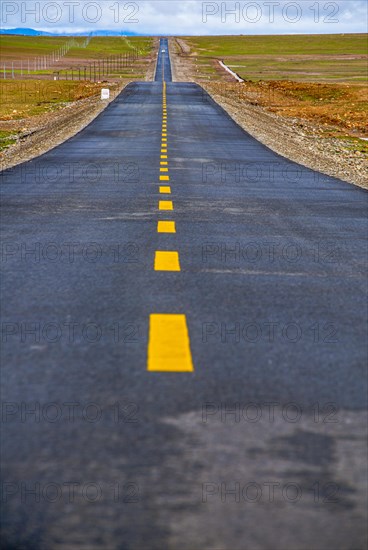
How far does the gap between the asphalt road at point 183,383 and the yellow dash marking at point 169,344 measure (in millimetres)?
20

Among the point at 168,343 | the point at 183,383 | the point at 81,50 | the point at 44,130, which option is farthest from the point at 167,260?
the point at 81,50

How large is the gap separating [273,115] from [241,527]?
127 ft

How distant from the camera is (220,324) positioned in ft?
18.5

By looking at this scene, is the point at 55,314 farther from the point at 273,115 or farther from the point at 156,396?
the point at 273,115

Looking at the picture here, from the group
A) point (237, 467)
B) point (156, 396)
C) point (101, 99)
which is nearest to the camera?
point (237, 467)

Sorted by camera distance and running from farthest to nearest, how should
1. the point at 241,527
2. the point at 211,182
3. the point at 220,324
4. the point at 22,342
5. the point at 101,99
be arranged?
the point at 101,99
the point at 211,182
the point at 220,324
the point at 22,342
the point at 241,527

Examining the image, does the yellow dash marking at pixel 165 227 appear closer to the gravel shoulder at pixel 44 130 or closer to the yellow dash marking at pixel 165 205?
the yellow dash marking at pixel 165 205

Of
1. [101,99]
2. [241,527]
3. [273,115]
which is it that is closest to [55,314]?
[241,527]

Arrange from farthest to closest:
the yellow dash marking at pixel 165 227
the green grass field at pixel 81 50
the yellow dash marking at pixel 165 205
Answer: the green grass field at pixel 81 50 < the yellow dash marking at pixel 165 205 < the yellow dash marking at pixel 165 227

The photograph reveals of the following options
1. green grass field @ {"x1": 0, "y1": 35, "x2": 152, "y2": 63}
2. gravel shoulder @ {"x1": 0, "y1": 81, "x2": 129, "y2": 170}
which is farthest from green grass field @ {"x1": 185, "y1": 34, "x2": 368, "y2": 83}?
gravel shoulder @ {"x1": 0, "y1": 81, "x2": 129, "y2": 170}

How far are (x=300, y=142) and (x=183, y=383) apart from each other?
2362cm

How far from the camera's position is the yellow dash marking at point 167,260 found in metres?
7.48

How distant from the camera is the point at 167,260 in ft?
25.8

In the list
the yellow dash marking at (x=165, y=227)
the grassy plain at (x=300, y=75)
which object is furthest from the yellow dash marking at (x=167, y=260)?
the grassy plain at (x=300, y=75)
